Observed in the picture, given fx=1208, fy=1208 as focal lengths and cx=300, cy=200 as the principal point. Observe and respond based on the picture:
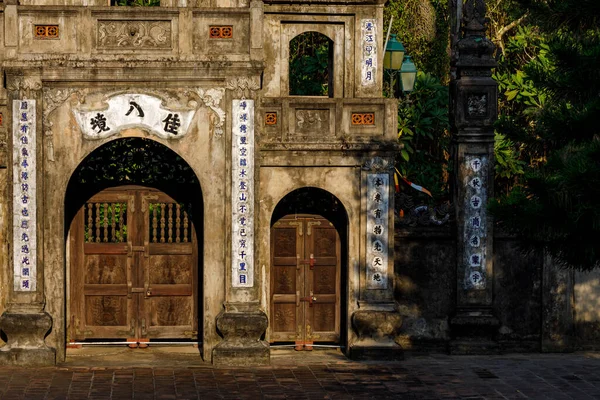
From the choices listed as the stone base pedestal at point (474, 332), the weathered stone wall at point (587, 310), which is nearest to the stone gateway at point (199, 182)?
the stone base pedestal at point (474, 332)

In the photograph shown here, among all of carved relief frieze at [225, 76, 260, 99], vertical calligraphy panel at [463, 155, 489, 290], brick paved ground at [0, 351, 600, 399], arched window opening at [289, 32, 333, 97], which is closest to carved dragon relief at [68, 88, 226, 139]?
carved relief frieze at [225, 76, 260, 99]

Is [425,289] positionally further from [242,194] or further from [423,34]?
[423,34]

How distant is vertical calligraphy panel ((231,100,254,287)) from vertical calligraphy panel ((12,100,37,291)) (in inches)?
110

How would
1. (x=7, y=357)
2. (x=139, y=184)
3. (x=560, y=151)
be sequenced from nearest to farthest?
(x=560, y=151)
(x=7, y=357)
(x=139, y=184)

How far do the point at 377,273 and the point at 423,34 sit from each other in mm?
13264

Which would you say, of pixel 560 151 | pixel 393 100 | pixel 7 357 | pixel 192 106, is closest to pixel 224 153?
pixel 192 106

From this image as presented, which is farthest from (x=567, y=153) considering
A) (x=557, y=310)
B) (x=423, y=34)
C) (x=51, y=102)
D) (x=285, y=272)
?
(x=423, y=34)

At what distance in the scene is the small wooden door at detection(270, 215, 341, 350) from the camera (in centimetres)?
1831

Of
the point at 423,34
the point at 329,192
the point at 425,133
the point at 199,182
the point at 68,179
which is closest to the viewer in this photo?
the point at 68,179

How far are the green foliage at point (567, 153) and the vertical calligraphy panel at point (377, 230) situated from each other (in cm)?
425

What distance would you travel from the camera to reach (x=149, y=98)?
56.3 ft

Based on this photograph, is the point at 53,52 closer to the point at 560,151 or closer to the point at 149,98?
the point at 149,98

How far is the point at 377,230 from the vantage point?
17766 mm

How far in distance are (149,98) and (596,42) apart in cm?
667
